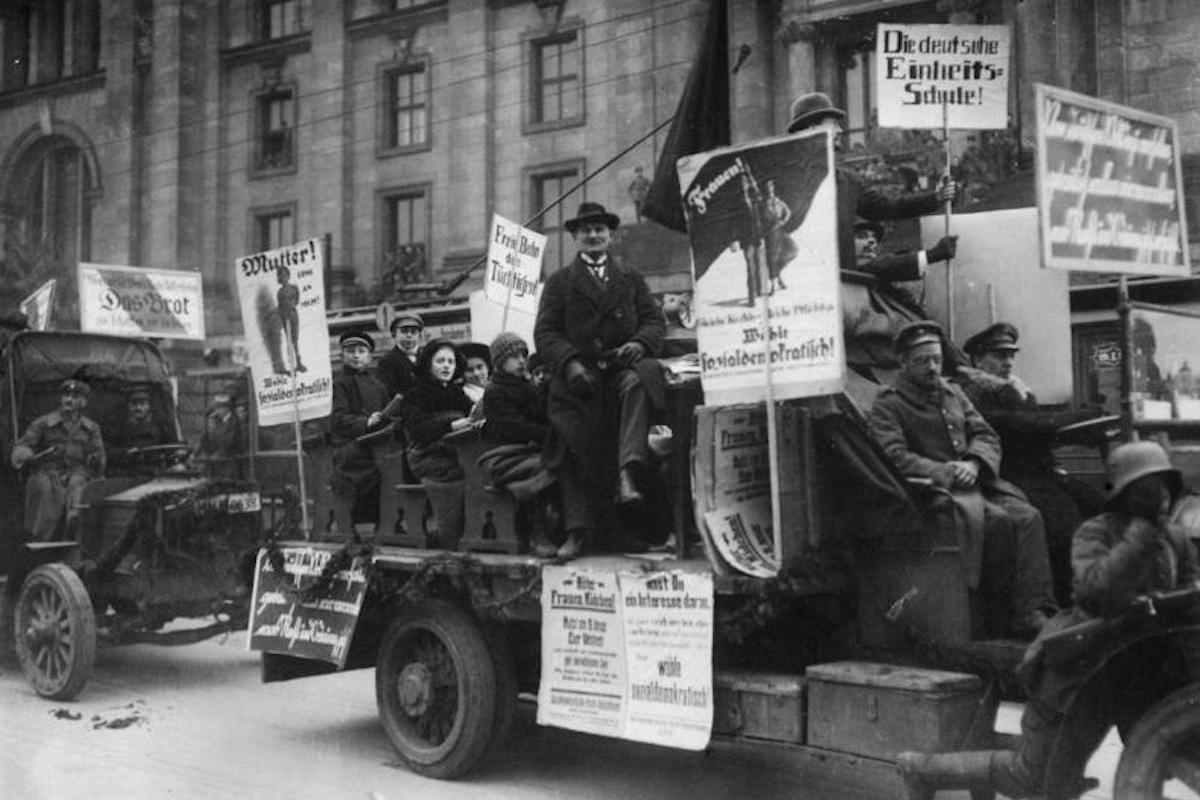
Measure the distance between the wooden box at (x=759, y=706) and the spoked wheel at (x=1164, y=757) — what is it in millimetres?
1497

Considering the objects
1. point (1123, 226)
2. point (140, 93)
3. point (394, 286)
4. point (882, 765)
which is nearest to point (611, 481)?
point (882, 765)

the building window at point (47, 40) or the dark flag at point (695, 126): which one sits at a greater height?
the building window at point (47, 40)

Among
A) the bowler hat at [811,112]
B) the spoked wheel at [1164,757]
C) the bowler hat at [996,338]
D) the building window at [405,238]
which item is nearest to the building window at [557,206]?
the building window at [405,238]

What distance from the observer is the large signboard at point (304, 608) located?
7.38m

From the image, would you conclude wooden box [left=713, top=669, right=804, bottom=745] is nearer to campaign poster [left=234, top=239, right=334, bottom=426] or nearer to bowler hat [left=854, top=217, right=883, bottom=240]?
bowler hat [left=854, top=217, right=883, bottom=240]

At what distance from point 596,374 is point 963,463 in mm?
1989

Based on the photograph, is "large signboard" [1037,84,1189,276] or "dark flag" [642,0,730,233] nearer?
"large signboard" [1037,84,1189,276]

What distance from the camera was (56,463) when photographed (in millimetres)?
10016

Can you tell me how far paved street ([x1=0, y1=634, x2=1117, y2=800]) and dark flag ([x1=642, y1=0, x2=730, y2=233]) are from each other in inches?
121

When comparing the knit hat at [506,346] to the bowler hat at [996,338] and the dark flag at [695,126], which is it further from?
the bowler hat at [996,338]

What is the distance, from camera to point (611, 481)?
21.6ft

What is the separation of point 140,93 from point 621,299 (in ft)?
99.2

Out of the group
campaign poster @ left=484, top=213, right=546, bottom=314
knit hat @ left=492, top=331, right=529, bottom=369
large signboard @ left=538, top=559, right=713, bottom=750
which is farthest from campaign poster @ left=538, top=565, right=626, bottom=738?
campaign poster @ left=484, top=213, right=546, bottom=314

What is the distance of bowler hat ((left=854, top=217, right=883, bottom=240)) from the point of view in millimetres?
6723
